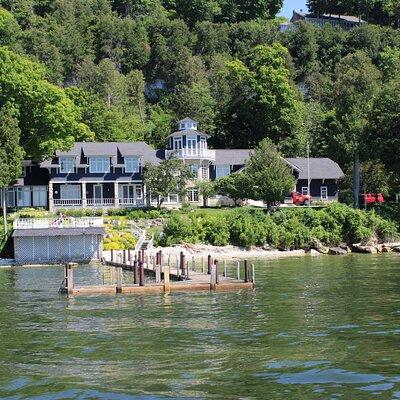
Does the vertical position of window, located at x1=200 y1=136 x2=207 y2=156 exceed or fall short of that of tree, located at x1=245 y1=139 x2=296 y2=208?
it exceeds it

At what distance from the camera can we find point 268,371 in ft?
65.1

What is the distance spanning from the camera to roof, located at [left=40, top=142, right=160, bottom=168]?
267 feet

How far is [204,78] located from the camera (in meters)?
120

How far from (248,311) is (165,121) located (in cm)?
7944

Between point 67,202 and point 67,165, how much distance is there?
12.4 ft

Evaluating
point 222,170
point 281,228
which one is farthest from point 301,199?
point 281,228

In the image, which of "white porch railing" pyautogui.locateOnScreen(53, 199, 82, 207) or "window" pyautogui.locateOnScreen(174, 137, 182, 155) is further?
"window" pyautogui.locateOnScreen(174, 137, 182, 155)

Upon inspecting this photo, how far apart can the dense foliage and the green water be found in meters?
25.5

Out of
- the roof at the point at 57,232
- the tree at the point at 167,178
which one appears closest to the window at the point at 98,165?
the tree at the point at 167,178

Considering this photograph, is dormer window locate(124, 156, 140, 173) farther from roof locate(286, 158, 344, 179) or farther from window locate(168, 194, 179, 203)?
roof locate(286, 158, 344, 179)

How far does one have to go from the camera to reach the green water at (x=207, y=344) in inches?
723

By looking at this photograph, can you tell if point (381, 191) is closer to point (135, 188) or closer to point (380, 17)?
point (135, 188)

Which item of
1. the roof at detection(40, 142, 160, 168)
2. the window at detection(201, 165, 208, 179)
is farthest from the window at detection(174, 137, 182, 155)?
the window at detection(201, 165, 208, 179)

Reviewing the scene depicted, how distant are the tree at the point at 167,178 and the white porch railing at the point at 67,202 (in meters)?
8.68
